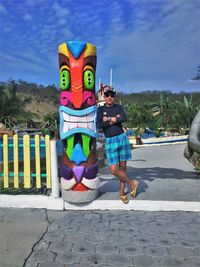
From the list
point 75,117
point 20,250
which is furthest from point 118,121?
point 20,250

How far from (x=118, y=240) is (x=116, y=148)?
1.50 metres

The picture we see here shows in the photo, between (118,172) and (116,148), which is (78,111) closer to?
(116,148)

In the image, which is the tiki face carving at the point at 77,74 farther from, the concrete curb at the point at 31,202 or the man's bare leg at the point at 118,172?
the concrete curb at the point at 31,202

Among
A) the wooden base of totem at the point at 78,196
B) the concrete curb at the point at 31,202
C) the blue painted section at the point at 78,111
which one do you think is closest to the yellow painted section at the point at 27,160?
the concrete curb at the point at 31,202

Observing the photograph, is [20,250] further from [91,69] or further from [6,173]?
[91,69]

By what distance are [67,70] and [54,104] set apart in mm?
71010

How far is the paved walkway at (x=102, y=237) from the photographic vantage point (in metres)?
3.22

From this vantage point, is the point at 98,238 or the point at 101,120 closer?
the point at 98,238

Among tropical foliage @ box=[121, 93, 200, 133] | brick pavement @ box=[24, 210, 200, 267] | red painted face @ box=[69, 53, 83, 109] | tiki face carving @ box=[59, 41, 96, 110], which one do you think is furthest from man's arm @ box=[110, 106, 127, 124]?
tropical foliage @ box=[121, 93, 200, 133]

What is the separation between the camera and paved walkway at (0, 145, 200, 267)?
10.6 feet

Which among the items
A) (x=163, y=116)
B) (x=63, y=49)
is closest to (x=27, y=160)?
(x=63, y=49)

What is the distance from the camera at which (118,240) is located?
12.1 ft

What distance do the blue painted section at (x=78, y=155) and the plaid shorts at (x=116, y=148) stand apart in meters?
0.41

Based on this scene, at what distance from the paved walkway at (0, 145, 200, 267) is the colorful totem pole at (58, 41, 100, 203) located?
14.4 inches
